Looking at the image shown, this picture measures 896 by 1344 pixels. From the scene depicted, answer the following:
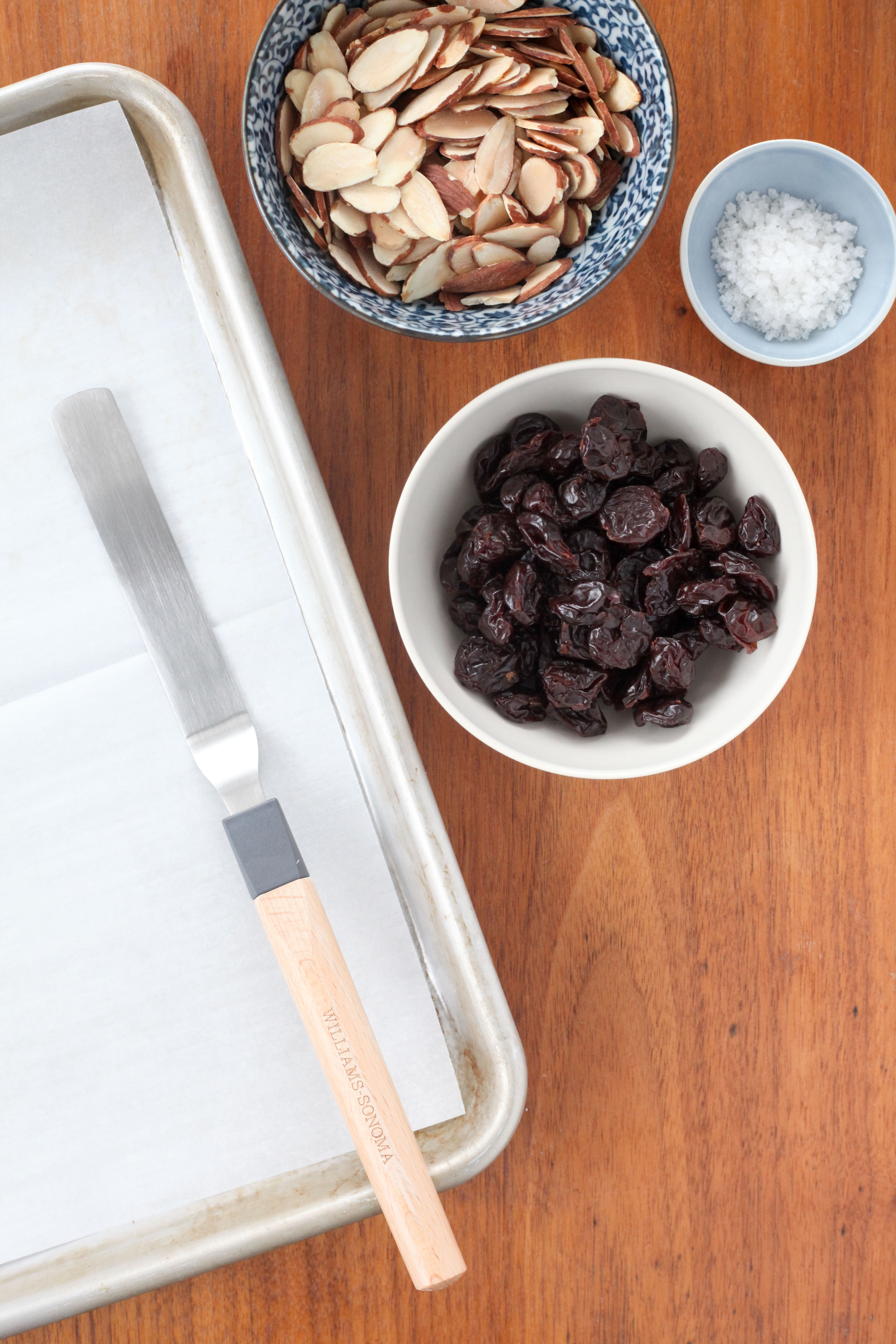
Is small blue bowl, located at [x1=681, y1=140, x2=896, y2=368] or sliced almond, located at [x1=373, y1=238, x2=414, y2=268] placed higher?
sliced almond, located at [x1=373, y1=238, x2=414, y2=268]

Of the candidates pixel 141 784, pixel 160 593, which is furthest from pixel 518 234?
pixel 141 784

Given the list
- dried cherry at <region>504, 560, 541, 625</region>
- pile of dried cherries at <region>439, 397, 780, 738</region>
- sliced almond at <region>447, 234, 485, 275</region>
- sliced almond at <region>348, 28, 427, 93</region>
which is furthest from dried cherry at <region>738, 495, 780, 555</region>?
sliced almond at <region>348, 28, 427, 93</region>

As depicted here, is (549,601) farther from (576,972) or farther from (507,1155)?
(507,1155)

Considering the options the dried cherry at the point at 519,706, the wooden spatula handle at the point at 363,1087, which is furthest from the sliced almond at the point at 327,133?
the wooden spatula handle at the point at 363,1087

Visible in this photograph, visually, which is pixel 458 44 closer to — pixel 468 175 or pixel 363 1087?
pixel 468 175

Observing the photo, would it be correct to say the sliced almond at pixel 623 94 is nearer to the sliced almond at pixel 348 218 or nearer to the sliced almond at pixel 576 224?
the sliced almond at pixel 576 224

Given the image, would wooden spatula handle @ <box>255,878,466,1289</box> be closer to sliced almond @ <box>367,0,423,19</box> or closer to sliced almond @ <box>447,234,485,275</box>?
sliced almond @ <box>447,234,485,275</box>
